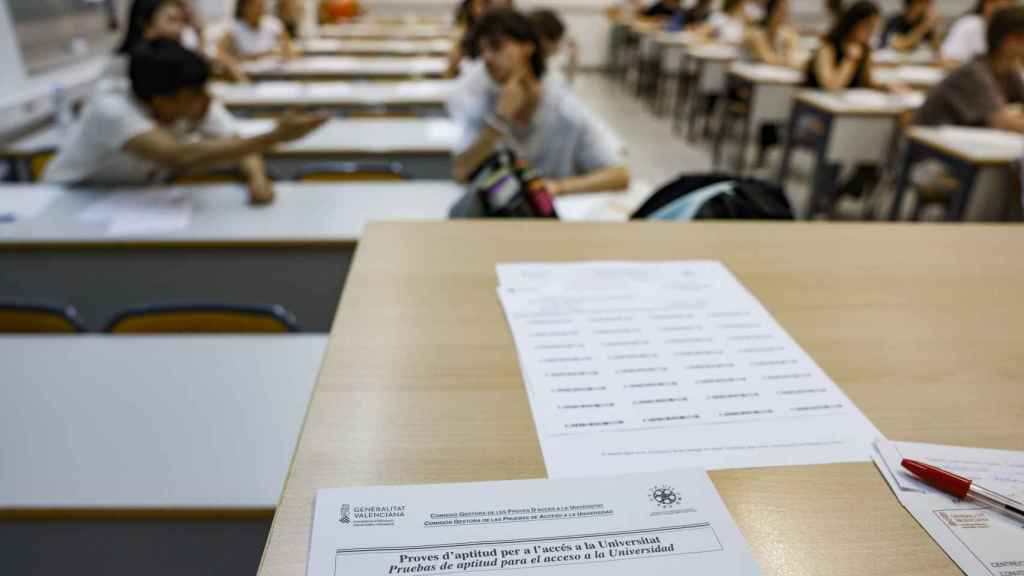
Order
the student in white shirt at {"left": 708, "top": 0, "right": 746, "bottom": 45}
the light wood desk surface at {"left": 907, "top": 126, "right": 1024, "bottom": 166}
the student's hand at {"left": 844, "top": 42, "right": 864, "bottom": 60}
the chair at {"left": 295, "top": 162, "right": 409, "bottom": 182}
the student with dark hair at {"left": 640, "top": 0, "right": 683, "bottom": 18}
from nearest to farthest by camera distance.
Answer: the chair at {"left": 295, "top": 162, "right": 409, "bottom": 182} → the light wood desk surface at {"left": 907, "top": 126, "right": 1024, "bottom": 166} → the student's hand at {"left": 844, "top": 42, "right": 864, "bottom": 60} → the student in white shirt at {"left": 708, "top": 0, "right": 746, "bottom": 45} → the student with dark hair at {"left": 640, "top": 0, "right": 683, "bottom": 18}

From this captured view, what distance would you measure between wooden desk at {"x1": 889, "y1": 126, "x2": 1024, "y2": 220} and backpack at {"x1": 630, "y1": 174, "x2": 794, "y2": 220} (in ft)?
6.96

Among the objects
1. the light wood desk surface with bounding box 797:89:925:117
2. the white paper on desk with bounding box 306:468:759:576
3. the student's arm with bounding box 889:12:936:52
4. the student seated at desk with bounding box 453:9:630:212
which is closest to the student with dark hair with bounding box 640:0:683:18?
the student's arm with bounding box 889:12:936:52

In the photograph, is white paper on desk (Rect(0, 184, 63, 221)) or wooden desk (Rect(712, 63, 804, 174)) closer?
white paper on desk (Rect(0, 184, 63, 221))

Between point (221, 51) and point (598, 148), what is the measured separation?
3.42 m

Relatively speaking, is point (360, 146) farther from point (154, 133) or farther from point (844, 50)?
point (844, 50)

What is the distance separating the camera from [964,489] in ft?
1.53

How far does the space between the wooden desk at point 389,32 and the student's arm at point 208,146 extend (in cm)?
501

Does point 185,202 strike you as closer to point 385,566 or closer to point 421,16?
point 385,566

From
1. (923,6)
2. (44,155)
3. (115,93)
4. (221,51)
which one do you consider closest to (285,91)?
(221,51)

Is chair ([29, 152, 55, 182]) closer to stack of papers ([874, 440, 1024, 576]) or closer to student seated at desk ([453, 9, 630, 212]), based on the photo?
student seated at desk ([453, 9, 630, 212])

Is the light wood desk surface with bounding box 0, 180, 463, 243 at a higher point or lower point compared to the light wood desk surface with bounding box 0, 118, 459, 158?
lower

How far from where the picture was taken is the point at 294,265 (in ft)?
6.44

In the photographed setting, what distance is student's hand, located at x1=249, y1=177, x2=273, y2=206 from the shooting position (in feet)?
6.95

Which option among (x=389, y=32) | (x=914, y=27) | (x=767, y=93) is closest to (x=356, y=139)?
(x=767, y=93)
